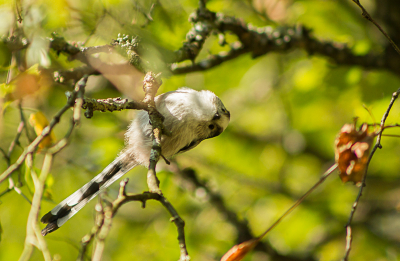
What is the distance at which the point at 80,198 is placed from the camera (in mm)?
2420

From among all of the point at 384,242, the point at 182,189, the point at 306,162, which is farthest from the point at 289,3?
the point at 384,242

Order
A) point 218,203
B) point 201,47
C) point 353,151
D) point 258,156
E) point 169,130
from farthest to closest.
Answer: point 258,156, point 218,203, point 201,47, point 169,130, point 353,151

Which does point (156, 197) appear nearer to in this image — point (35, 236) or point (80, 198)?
point (35, 236)

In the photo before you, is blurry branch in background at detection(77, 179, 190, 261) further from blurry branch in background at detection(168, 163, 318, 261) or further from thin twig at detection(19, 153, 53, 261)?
blurry branch in background at detection(168, 163, 318, 261)

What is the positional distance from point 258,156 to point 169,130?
2127 mm

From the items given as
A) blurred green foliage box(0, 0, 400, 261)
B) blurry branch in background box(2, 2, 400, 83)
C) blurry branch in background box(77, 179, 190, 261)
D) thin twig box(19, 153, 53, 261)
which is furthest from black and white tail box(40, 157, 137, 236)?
blurry branch in background box(77, 179, 190, 261)

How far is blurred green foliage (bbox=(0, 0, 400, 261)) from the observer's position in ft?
9.78

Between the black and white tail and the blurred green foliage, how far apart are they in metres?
0.36

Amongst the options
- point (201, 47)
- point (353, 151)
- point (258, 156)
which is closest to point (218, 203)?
point (258, 156)

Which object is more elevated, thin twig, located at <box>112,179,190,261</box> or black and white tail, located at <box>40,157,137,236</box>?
thin twig, located at <box>112,179,190,261</box>

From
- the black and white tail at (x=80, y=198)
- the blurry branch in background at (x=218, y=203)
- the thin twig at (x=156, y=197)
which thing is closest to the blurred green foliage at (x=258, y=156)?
the blurry branch in background at (x=218, y=203)

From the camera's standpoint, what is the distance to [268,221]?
379cm

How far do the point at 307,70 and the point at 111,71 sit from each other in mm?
1827

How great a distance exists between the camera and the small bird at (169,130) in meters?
2.34
